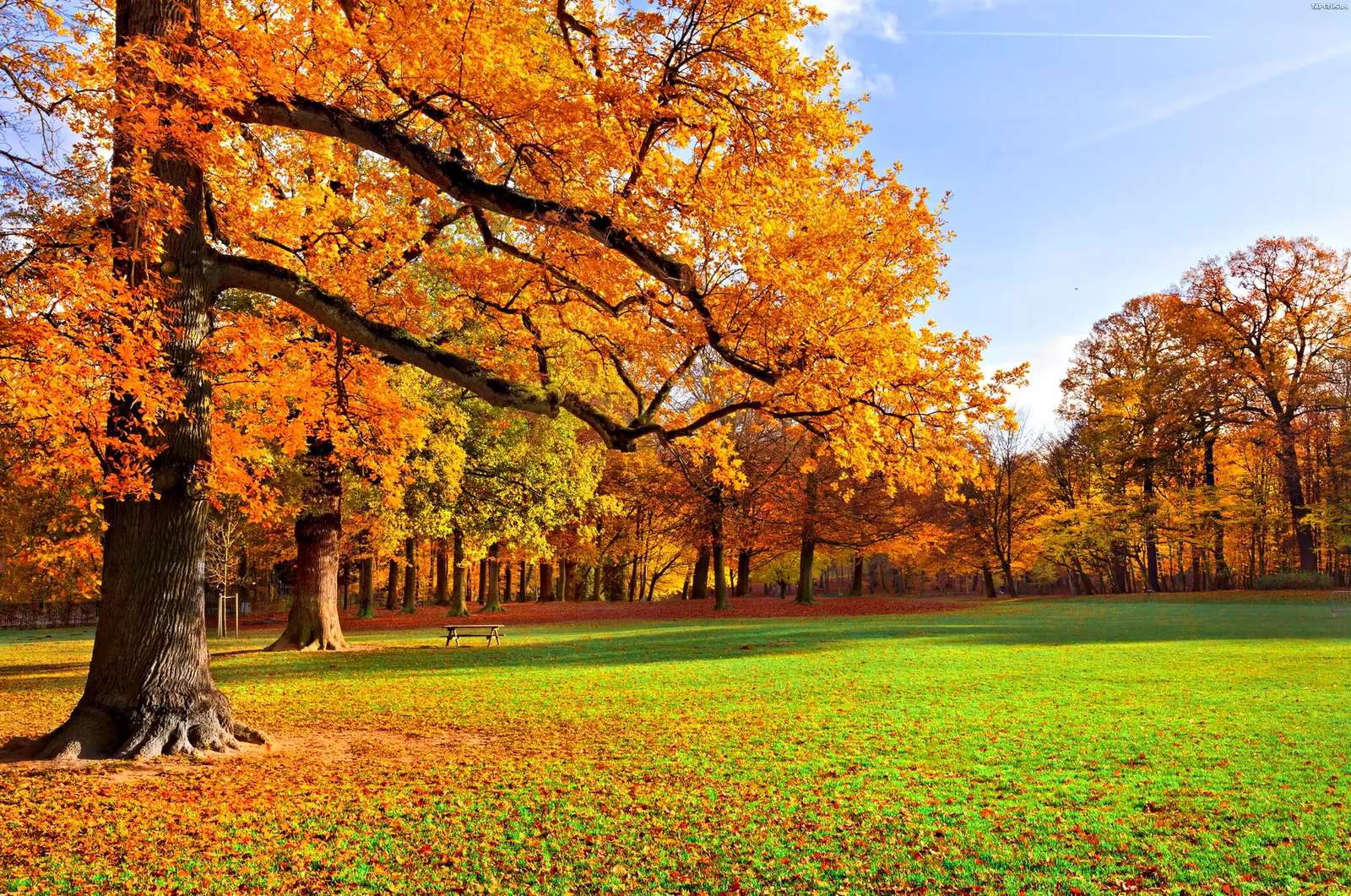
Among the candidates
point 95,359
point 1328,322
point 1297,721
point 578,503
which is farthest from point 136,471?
point 1328,322

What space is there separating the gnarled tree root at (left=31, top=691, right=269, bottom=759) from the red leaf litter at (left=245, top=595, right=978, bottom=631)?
21.6m

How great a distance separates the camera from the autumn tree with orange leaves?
24.1 feet

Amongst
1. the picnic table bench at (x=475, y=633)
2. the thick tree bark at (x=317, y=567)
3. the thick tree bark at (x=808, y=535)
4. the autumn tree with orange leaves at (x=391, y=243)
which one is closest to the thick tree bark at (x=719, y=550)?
the thick tree bark at (x=808, y=535)

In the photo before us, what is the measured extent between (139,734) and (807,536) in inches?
1213

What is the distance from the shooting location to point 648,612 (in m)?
35.1

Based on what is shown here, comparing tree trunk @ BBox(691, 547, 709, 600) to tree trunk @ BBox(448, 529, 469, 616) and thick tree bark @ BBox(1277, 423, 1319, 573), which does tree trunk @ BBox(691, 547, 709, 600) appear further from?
thick tree bark @ BBox(1277, 423, 1319, 573)

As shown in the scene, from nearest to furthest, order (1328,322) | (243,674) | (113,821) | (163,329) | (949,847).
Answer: (949,847), (113,821), (163,329), (243,674), (1328,322)

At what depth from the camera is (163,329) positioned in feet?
25.4

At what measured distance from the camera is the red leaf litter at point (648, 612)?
32.0 meters

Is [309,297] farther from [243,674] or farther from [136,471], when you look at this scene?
[243,674]

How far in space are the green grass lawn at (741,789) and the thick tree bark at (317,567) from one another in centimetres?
632

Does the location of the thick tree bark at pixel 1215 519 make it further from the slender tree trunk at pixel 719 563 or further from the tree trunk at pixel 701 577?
the tree trunk at pixel 701 577

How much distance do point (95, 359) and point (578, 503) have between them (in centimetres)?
1901

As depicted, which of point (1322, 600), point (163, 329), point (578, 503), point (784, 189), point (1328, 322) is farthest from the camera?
point (1328, 322)
